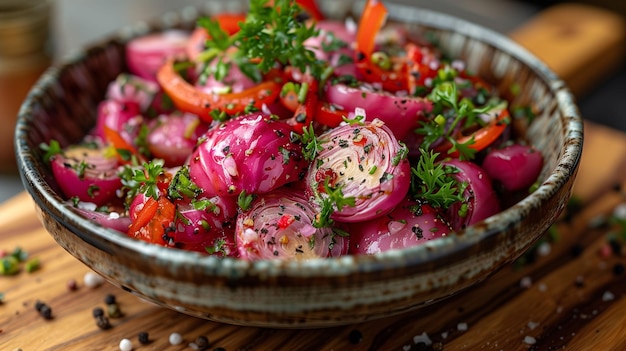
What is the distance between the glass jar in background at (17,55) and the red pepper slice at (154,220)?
1.45 m

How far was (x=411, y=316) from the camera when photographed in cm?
153

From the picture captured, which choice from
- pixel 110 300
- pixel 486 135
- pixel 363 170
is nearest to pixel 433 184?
pixel 363 170

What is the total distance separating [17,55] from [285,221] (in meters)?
1.71

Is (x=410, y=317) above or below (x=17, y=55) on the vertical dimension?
below

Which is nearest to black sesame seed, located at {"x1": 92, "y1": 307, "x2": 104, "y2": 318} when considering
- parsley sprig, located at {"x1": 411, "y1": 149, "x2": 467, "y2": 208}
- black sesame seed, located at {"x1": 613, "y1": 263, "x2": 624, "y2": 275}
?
parsley sprig, located at {"x1": 411, "y1": 149, "x2": 467, "y2": 208}

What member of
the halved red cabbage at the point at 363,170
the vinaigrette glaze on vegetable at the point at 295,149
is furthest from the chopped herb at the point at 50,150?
the halved red cabbage at the point at 363,170

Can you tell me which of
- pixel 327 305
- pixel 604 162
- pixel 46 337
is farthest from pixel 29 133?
pixel 604 162

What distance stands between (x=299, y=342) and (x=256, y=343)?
0.09m

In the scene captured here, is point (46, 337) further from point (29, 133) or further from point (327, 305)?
point (327, 305)

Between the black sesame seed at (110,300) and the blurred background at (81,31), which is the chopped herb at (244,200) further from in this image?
the blurred background at (81,31)

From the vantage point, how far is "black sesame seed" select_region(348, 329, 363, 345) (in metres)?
1.45

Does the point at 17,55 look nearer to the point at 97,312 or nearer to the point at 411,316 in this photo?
the point at 97,312

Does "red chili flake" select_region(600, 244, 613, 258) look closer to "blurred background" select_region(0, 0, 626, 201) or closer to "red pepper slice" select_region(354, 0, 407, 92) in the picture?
"red pepper slice" select_region(354, 0, 407, 92)

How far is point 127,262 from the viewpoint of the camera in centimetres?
114
